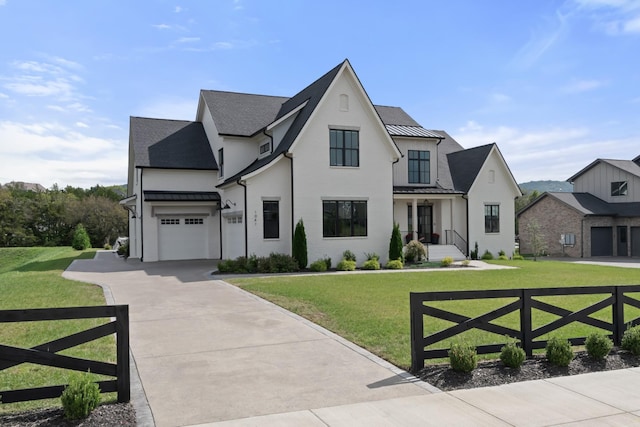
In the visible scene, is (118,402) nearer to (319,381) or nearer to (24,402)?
(24,402)

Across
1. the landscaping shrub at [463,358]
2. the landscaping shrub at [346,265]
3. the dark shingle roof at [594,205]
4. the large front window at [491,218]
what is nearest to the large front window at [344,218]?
the landscaping shrub at [346,265]

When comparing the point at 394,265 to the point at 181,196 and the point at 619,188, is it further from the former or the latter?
the point at 619,188

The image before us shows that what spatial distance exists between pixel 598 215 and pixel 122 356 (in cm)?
3891

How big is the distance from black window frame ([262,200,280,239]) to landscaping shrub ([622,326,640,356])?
1610 centimetres

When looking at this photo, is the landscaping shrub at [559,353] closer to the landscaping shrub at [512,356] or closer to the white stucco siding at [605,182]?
the landscaping shrub at [512,356]

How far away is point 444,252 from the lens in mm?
26922

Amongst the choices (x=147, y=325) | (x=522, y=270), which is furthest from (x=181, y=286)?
(x=522, y=270)

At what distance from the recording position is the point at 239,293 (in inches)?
572

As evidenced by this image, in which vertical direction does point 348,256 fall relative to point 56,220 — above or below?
below

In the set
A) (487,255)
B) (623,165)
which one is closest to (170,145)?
(487,255)

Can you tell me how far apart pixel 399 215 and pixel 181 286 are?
14864mm

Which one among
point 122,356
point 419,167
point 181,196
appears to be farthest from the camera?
point 419,167

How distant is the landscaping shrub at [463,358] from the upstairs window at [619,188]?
126 ft

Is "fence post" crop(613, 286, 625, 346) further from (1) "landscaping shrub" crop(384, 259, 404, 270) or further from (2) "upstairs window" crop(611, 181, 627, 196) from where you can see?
(2) "upstairs window" crop(611, 181, 627, 196)
